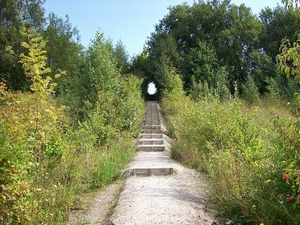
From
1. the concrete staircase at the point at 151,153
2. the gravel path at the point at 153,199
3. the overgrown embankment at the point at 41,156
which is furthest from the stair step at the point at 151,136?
the gravel path at the point at 153,199

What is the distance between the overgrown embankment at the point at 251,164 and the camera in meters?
3.75

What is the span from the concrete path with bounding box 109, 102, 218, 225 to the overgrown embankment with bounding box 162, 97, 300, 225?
42cm

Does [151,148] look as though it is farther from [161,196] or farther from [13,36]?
[13,36]

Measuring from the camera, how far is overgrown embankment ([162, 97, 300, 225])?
375cm

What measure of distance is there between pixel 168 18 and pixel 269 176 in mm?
34169

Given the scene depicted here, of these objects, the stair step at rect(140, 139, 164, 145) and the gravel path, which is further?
Answer: the stair step at rect(140, 139, 164, 145)

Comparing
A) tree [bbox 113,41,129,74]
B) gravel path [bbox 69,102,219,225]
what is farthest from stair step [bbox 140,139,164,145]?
tree [bbox 113,41,129,74]

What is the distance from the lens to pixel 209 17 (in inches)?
1310

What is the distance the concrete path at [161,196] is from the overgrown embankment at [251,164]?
422mm

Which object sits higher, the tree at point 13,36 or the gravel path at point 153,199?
the tree at point 13,36

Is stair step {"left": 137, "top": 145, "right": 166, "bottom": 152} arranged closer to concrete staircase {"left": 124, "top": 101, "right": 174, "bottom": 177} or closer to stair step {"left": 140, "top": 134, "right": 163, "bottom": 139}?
concrete staircase {"left": 124, "top": 101, "right": 174, "bottom": 177}


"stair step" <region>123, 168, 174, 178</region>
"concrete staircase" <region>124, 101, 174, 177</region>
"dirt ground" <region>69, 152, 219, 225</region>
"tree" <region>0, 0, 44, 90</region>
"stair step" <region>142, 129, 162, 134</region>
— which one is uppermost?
→ "tree" <region>0, 0, 44, 90</region>

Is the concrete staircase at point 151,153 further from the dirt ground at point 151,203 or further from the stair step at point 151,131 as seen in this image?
the dirt ground at point 151,203

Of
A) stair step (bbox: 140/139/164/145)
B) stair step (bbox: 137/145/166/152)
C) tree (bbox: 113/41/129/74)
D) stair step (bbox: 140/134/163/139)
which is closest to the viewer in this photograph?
stair step (bbox: 137/145/166/152)
